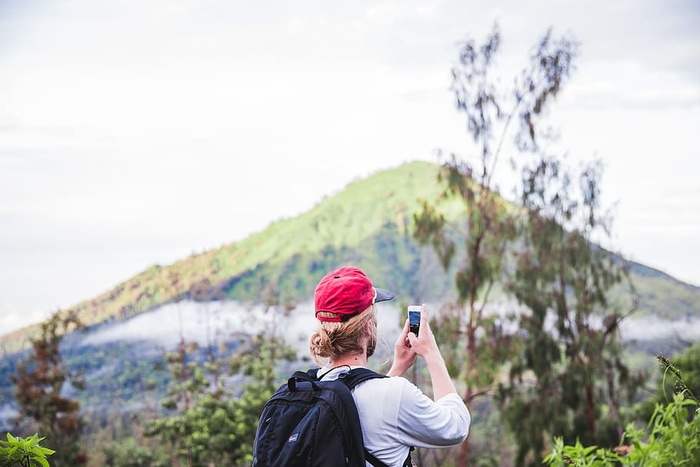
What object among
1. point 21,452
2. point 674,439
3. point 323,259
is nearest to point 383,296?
point 674,439

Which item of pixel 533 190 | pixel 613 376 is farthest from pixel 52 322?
pixel 613 376

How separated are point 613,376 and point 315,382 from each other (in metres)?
12.2

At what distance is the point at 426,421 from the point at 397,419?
0.20ft

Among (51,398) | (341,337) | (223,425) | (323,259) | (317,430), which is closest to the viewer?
(317,430)

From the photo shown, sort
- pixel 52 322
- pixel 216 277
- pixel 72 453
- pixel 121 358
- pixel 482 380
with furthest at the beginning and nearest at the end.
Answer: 1. pixel 216 277
2. pixel 121 358
3. pixel 52 322
4. pixel 72 453
5. pixel 482 380

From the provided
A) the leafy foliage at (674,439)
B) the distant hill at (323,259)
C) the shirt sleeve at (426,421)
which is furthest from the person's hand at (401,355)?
the distant hill at (323,259)

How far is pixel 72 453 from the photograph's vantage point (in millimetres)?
14492

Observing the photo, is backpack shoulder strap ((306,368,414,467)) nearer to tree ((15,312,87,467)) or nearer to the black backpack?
the black backpack

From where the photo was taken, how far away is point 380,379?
1.44 metres

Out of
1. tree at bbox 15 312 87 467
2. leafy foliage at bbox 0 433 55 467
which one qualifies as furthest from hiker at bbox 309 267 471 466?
tree at bbox 15 312 87 467

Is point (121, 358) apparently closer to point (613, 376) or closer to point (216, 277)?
point (216, 277)

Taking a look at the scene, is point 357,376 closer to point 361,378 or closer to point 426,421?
point 361,378

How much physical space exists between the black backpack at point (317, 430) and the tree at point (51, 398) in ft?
47.1

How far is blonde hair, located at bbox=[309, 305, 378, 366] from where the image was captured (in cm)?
152
